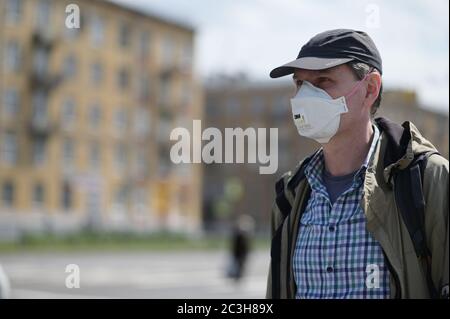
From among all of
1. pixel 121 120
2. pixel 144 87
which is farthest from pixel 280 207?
pixel 121 120

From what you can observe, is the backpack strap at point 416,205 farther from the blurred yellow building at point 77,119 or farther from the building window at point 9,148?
the building window at point 9,148

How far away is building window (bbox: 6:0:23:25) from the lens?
1768 inches

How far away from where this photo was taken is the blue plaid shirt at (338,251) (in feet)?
6.66

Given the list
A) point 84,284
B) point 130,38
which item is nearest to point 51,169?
point 130,38

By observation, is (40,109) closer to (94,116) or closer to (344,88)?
(94,116)

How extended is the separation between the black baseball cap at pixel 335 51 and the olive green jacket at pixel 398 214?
22 centimetres

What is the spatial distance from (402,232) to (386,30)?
2.36ft

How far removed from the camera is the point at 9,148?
1880 inches

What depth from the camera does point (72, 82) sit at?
1923 inches

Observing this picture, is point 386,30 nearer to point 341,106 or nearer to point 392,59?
point 392,59

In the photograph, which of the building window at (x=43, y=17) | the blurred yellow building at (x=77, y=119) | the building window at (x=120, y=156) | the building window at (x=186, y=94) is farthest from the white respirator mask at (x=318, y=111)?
the building window at (x=120, y=156)

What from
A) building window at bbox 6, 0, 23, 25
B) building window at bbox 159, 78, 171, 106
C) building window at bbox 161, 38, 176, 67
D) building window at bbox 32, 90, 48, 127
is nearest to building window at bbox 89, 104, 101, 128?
building window at bbox 32, 90, 48, 127

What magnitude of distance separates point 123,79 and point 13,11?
7399mm

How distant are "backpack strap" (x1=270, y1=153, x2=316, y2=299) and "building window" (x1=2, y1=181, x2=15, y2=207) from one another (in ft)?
153
